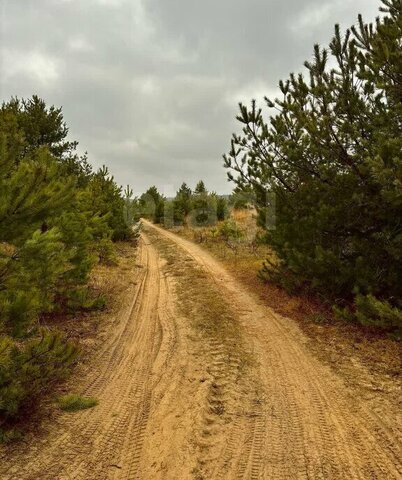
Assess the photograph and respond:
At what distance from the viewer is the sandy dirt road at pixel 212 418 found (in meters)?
3.63

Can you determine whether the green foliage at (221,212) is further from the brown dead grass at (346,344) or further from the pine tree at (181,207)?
the brown dead grass at (346,344)

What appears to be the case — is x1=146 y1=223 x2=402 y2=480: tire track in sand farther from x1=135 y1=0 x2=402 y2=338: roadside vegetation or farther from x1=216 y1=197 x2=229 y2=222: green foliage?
x1=216 y1=197 x2=229 y2=222: green foliage

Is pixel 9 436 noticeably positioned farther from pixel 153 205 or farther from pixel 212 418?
pixel 153 205

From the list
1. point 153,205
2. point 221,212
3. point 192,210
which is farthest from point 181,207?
point 153,205

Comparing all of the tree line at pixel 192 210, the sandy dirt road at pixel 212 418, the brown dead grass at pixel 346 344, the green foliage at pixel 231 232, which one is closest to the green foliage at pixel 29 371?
the sandy dirt road at pixel 212 418

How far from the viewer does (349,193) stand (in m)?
7.57

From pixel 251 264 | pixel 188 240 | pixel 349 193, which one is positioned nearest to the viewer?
pixel 349 193

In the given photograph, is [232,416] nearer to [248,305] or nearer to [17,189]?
[17,189]

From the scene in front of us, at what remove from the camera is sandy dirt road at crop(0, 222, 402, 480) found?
363 cm

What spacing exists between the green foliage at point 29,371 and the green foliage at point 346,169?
4858 millimetres

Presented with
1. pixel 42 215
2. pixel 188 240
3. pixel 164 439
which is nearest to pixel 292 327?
pixel 164 439

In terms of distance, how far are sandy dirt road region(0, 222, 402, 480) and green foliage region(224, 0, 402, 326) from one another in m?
1.75

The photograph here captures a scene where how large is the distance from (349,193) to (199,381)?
482cm

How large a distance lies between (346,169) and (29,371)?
6635mm
